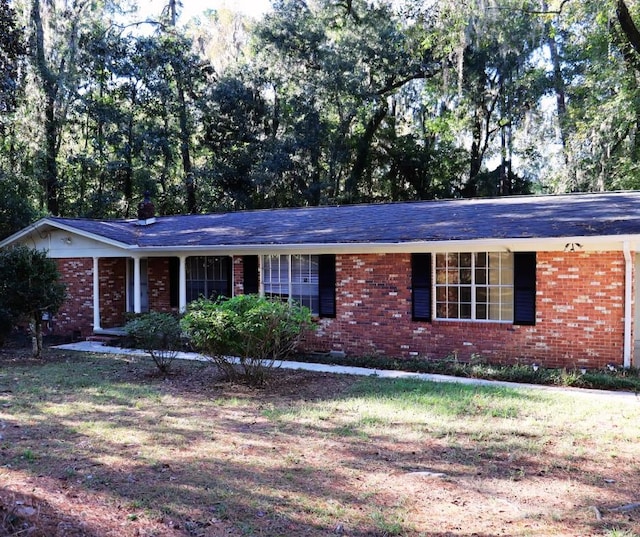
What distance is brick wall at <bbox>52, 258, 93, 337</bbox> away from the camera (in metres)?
14.5

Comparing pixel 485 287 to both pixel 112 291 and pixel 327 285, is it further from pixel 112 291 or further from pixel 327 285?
Result: pixel 112 291

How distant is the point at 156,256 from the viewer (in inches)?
549

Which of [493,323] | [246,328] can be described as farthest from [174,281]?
[493,323]

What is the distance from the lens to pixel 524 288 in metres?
Result: 9.55

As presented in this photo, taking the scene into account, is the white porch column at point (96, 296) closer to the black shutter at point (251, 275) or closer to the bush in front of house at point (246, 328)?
the black shutter at point (251, 275)

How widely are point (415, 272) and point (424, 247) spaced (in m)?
0.58

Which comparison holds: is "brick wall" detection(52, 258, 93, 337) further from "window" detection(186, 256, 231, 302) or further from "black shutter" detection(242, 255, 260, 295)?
"black shutter" detection(242, 255, 260, 295)

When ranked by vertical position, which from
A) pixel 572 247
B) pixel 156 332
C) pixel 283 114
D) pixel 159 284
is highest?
pixel 283 114

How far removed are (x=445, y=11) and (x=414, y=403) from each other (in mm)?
12157

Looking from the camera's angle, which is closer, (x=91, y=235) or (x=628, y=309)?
(x=628, y=309)

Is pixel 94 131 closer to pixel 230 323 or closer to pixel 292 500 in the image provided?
pixel 230 323

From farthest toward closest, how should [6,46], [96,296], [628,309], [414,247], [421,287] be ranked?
[96,296], [6,46], [421,287], [414,247], [628,309]

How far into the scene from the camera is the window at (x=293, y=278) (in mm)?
11742

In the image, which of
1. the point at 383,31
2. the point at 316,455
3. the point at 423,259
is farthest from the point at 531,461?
the point at 383,31
